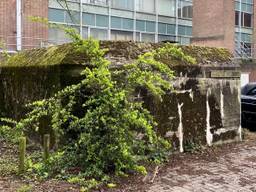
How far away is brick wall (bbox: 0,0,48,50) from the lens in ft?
82.0

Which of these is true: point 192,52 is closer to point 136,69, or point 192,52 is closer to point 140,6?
point 136,69

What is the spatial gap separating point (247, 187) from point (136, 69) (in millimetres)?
2420

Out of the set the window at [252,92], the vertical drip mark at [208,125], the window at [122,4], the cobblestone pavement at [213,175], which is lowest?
the cobblestone pavement at [213,175]

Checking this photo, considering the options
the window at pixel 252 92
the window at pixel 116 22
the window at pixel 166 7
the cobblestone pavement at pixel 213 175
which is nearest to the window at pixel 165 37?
the window at pixel 166 7

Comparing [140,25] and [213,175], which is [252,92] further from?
[140,25]

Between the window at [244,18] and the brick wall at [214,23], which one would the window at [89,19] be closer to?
the brick wall at [214,23]

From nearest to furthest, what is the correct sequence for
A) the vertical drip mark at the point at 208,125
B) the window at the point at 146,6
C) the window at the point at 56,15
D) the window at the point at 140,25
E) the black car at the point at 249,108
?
the vertical drip mark at the point at 208,125
the black car at the point at 249,108
the window at the point at 56,15
the window at the point at 140,25
the window at the point at 146,6

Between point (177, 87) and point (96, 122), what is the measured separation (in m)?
2.28

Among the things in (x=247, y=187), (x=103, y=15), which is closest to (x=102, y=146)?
(x=247, y=187)

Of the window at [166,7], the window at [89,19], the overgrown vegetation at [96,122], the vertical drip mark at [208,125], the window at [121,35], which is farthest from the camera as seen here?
the window at [166,7]

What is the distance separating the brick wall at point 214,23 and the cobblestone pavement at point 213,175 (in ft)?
105

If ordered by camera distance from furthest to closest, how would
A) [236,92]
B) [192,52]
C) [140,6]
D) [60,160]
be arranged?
[140,6] → [236,92] → [192,52] → [60,160]

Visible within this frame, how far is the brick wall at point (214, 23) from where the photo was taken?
38.7 m

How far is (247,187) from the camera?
20.2 feet
